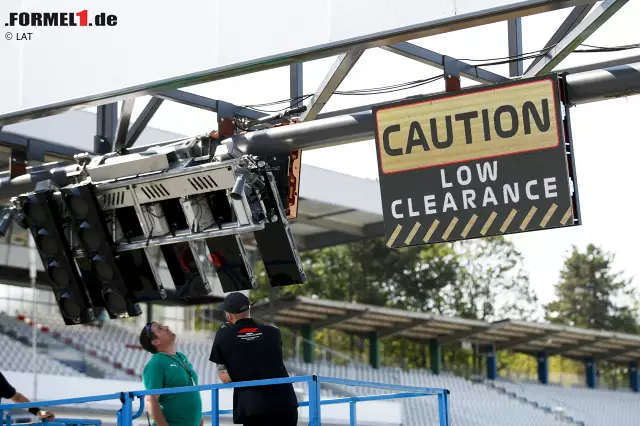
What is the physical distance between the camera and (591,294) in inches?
2963

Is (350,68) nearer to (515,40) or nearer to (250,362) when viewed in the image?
(515,40)

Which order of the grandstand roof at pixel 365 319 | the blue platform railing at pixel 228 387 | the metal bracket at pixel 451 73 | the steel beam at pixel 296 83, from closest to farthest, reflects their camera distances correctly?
the blue platform railing at pixel 228 387 → the metal bracket at pixel 451 73 → the steel beam at pixel 296 83 → the grandstand roof at pixel 365 319

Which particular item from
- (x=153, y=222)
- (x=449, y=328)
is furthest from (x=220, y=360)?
(x=449, y=328)

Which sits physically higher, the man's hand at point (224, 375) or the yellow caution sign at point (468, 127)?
the yellow caution sign at point (468, 127)

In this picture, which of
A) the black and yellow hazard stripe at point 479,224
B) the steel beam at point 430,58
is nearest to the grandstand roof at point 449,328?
the steel beam at point 430,58

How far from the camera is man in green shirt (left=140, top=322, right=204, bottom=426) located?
811cm

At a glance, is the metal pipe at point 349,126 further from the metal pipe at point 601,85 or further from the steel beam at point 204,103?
the steel beam at point 204,103

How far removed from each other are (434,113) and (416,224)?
94cm

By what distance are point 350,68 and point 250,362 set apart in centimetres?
346

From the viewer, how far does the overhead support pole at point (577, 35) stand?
28.6ft

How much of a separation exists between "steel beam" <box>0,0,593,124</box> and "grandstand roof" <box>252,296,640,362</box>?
67.6 ft

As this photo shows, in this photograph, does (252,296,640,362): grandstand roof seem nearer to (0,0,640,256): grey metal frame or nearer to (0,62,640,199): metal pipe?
(0,0,640,256): grey metal frame

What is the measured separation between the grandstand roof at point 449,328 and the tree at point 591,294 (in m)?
28.4

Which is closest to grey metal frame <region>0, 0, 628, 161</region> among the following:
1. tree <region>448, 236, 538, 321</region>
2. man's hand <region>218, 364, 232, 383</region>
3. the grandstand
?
man's hand <region>218, 364, 232, 383</region>
